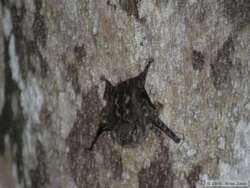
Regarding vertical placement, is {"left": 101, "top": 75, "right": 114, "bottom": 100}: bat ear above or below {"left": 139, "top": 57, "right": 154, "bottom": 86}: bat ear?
below

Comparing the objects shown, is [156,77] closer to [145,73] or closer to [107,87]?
[145,73]

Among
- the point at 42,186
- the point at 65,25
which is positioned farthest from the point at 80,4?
the point at 42,186

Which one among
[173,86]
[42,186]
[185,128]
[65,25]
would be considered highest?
[65,25]

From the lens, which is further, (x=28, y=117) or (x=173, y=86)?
(x=28, y=117)

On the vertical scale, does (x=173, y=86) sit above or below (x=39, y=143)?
above

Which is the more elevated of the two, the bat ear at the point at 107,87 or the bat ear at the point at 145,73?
the bat ear at the point at 145,73

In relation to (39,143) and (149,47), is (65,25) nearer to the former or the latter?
(149,47)

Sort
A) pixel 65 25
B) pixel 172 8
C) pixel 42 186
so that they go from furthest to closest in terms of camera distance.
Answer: pixel 42 186
pixel 65 25
pixel 172 8

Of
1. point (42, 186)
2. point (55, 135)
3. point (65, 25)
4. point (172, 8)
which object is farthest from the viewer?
point (42, 186)
